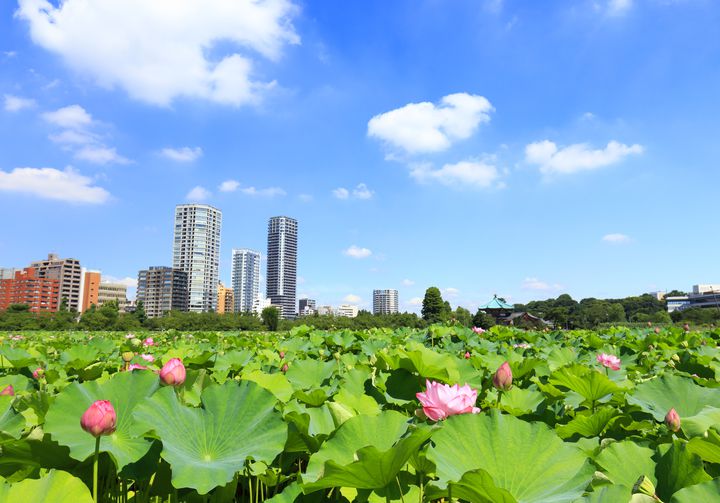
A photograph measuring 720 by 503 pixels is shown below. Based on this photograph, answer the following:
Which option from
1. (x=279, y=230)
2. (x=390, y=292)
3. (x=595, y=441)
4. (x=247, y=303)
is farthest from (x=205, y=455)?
(x=390, y=292)

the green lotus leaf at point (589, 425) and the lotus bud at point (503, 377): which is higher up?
the lotus bud at point (503, 377)

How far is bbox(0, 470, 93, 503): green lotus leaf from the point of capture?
696 mm

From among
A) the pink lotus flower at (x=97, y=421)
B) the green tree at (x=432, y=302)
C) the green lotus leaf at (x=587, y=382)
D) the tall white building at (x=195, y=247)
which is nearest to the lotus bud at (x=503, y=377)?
the green lotus leaf at (x=587, y=382)

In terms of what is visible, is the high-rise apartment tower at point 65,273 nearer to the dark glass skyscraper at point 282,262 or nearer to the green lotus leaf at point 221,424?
the dark glass skyscraper at point 282,262

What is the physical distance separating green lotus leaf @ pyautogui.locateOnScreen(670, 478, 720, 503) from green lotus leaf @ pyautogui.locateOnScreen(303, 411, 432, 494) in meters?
0.35

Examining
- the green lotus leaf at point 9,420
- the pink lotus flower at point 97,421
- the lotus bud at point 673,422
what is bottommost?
the lotus bud at point 673,422

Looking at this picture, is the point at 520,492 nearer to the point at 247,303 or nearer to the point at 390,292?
the point at 247,303

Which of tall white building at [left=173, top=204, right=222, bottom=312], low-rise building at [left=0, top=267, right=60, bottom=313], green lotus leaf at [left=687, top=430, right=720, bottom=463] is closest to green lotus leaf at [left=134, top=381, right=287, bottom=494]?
green lotus leaf at [left=687, top=430, right=720, bottom=463]

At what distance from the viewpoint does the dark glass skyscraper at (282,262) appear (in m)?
138

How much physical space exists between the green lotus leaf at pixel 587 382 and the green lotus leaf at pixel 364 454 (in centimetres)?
90

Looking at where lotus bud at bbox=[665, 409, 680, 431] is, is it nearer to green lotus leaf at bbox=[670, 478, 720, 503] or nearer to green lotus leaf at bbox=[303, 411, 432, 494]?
green lotus leaf at bbox=[670, 478, 720, 503]

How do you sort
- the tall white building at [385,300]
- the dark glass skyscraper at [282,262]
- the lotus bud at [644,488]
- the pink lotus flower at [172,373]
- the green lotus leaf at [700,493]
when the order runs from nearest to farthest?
the green lotus leaf at [700,493] → the lotus bud at [644,488] → the pink lotus flower at [172,373] → the dark glass skyscraper at [282,262] → the tall white building at [385,300]

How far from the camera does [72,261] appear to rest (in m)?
113

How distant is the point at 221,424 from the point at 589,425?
38.3 inches
